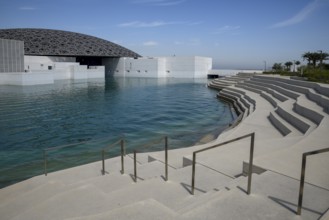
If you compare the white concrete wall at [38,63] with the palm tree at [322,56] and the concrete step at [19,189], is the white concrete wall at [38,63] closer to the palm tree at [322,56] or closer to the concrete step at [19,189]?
the palm tree at [322,56]

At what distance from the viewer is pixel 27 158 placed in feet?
32.6

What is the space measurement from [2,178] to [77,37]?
240 feet

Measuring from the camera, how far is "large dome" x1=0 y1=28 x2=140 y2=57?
63.5 metres

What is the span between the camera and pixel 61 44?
67500mm

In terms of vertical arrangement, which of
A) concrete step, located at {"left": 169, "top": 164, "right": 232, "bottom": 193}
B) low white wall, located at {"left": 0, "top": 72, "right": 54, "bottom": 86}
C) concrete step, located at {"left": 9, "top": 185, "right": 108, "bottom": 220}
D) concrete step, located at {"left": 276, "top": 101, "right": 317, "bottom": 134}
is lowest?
concrete step, located at {"left": 9, "top": 185, "right": 108, "bottom": 220}

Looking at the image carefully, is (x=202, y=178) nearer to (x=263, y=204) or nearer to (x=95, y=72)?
(x=263, y=204)

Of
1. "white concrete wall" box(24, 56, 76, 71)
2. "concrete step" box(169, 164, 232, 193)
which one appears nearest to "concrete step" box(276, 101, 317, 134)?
"concrete step" box(169, 164, 232, 193)

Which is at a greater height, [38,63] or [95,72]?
[38,63]

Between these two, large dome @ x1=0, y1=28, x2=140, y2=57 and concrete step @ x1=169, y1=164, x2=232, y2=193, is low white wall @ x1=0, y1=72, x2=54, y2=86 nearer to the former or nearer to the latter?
large dome @ x1=0, y1=28, x2=140, y2=57

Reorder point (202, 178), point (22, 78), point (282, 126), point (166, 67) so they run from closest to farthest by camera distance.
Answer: point (202, 178) → point (282, 126) → point (22, 78) → point (166, 67)

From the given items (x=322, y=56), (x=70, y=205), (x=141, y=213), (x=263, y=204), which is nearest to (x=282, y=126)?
(x=263, y=204)

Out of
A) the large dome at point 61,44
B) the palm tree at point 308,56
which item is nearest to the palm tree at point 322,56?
the palm tree at point 308,56

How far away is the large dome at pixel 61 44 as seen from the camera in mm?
63531

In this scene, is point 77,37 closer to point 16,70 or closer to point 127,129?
point 16,70
